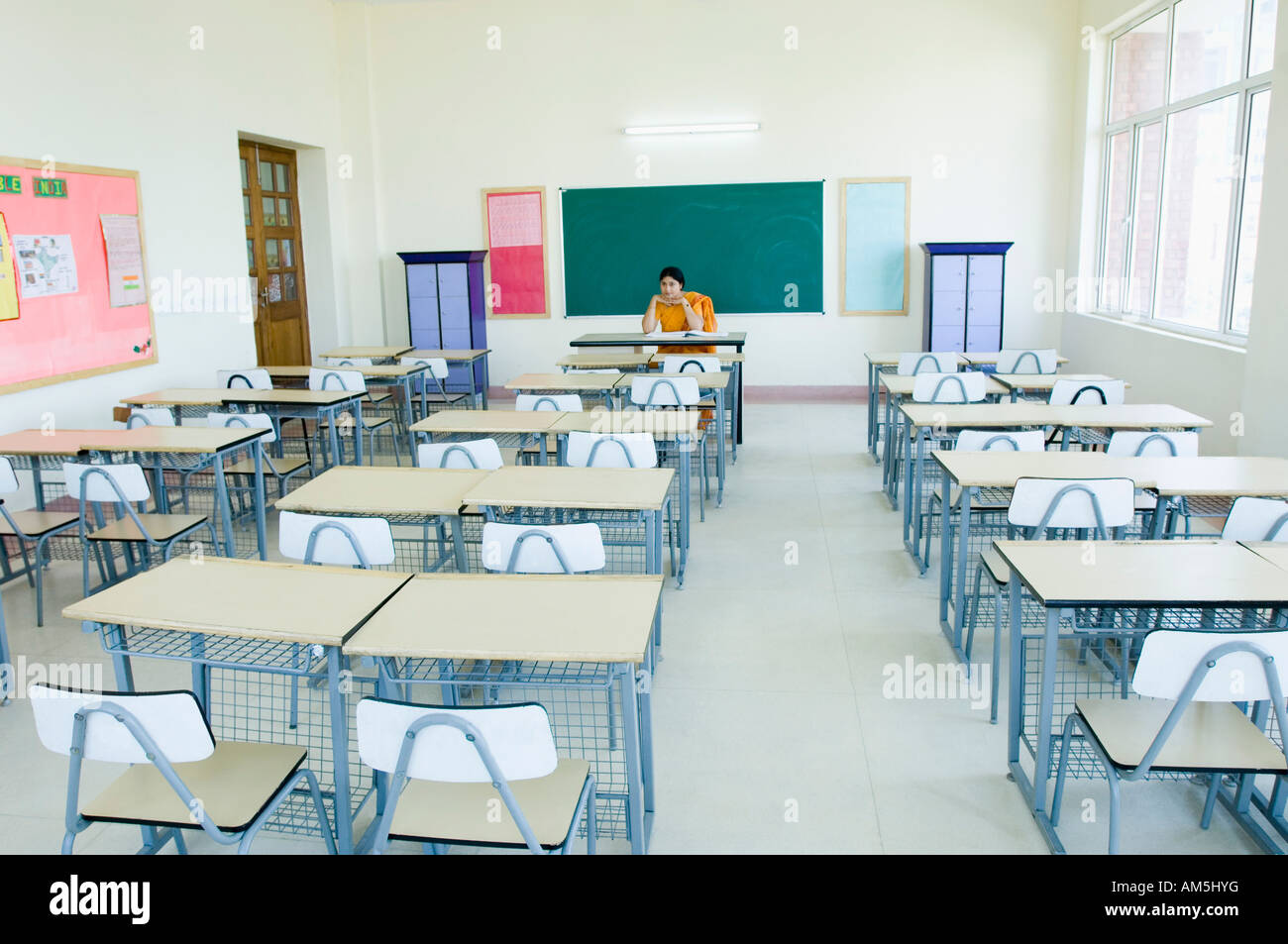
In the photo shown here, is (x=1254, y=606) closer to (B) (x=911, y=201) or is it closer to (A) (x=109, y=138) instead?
(A) (x=109, y=138)

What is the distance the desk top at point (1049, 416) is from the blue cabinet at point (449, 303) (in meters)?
5.33

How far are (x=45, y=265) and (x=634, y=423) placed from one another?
3.69 meters

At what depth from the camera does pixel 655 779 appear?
2.84 metres

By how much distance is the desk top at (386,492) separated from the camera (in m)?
3.29

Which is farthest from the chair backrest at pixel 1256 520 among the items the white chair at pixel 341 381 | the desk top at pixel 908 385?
the white chair at pixel 341 381

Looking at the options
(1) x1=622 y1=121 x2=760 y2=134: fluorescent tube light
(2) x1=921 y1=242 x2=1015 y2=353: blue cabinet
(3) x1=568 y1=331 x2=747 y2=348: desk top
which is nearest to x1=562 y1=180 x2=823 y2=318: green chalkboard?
(1) x1=622 y1=121 x2=760 y2=134: fluorescent tube light

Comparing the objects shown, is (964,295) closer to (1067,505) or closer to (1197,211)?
(1197,211)

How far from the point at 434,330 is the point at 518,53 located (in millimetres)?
2764

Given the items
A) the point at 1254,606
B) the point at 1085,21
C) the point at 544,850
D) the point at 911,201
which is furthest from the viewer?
the point at 911,201

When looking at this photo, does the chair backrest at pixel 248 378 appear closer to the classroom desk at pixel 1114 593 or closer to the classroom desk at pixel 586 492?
the classroom desk at pixel 586 492

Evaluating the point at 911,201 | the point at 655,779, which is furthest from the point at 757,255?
the point at 655,779

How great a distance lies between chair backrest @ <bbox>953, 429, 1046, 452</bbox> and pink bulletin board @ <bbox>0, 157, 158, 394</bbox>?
502 centimetres

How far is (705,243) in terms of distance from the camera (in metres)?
9.43

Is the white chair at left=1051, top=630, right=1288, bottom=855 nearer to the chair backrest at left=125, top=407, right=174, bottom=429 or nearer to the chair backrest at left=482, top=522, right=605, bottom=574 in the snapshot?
the chair backrest at left=482, top=522, right=605, bottom=574
